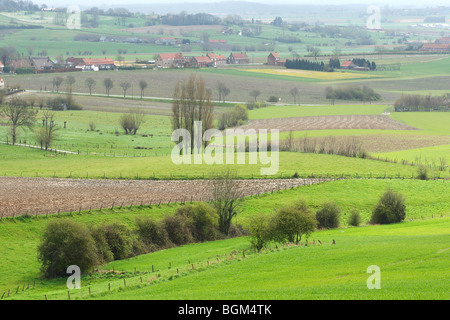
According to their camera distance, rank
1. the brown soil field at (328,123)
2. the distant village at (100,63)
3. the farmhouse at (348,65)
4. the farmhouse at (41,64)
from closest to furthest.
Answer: the brown soil field at (328,123)
the distant village at (100,63)
the farmhouse at (41,64)
the farmhouse at (348,65)

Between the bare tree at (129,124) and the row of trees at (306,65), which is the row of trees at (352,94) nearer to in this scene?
the row of trees at (306,65)

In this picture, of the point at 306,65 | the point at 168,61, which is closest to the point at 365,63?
the point at 306,65

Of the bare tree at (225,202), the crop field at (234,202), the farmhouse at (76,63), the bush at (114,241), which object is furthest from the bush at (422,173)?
the farmhouse at (76,63)

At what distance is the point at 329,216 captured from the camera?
1837 inches

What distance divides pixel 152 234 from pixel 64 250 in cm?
779

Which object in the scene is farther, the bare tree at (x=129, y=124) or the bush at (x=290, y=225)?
the bare tree at (x=129, y=124)

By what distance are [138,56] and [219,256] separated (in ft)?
555

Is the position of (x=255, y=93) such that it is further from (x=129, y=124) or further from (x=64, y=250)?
(x=64, y=250)

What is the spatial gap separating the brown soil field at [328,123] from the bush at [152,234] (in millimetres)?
52344

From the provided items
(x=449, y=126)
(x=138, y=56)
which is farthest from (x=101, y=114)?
(x=138, y=56)

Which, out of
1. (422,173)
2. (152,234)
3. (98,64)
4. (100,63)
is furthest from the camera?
(100,63)

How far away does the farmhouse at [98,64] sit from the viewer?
16150 cm

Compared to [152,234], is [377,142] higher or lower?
lower
